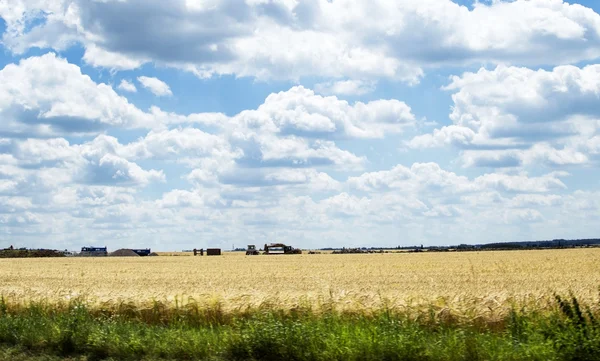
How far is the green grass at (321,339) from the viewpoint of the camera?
11.1m

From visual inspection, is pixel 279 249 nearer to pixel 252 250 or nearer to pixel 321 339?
pixel 252 250

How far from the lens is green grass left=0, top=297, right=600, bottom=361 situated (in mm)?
11086

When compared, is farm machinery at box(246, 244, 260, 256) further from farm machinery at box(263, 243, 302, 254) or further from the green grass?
the green grass

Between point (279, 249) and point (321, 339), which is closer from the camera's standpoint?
point (321, 339)

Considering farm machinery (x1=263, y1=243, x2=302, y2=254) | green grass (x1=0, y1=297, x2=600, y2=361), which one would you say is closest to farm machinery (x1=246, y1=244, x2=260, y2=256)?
farm machinery (x1=263, y1=243, x2=302, y2=254)

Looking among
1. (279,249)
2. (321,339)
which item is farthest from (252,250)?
(321,339)

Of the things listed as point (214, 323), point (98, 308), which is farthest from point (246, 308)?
point (98, 308)

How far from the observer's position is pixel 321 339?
11.9 meters

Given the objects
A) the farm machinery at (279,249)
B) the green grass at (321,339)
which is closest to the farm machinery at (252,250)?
the farm machinery at (279,249)

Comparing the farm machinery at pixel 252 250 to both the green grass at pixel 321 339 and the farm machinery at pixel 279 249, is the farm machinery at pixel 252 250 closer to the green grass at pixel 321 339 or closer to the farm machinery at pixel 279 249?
the farm machinery at pixel 279 249

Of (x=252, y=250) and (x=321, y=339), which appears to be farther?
(x=252, y=250)

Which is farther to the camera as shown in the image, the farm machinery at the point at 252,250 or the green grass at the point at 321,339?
the farm machinery at the point at 252,250

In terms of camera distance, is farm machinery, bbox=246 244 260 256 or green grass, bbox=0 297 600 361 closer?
green grass, bbox=0 297 600 361

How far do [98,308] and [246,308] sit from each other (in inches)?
173
